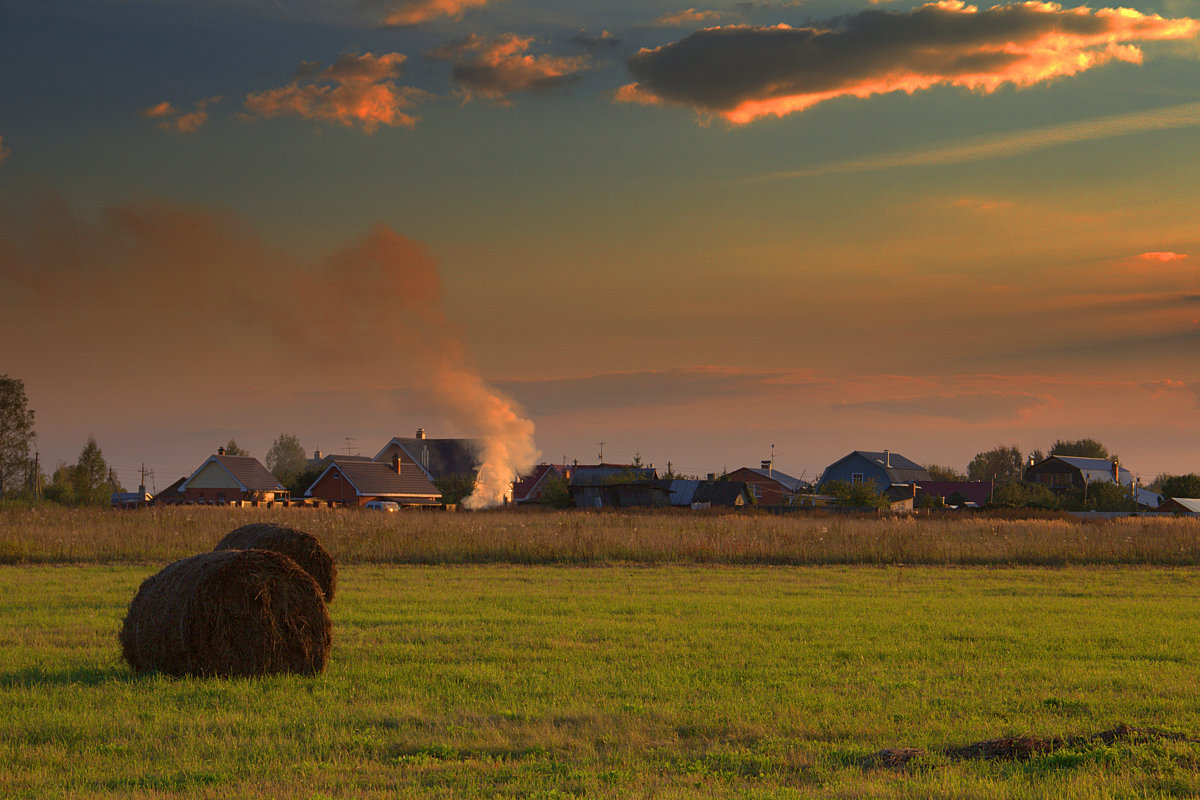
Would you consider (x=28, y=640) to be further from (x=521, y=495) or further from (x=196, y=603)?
(x=521, y=495)

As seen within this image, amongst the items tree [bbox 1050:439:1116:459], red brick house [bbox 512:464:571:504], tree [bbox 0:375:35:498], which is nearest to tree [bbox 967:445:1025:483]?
tree [bbox 1050:439:1116:459]

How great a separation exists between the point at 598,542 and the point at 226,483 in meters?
65.2

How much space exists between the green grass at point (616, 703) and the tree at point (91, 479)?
78720mm

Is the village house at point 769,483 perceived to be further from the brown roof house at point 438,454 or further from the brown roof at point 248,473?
the brown roof at point 248,473

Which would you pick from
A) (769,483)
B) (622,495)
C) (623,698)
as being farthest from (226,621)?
(769,483)

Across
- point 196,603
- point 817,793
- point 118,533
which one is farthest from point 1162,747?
point 118,533

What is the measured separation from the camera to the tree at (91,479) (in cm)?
9356

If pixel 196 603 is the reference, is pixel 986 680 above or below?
below

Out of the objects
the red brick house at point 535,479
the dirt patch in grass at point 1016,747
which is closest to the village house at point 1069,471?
the red brick house at point 535,479

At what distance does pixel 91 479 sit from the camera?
338 feet

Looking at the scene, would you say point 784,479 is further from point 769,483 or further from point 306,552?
point 306,552

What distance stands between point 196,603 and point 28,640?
469 centimetres

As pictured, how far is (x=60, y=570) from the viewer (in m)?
29.0

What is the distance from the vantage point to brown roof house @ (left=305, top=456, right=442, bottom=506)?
87.4 metres
